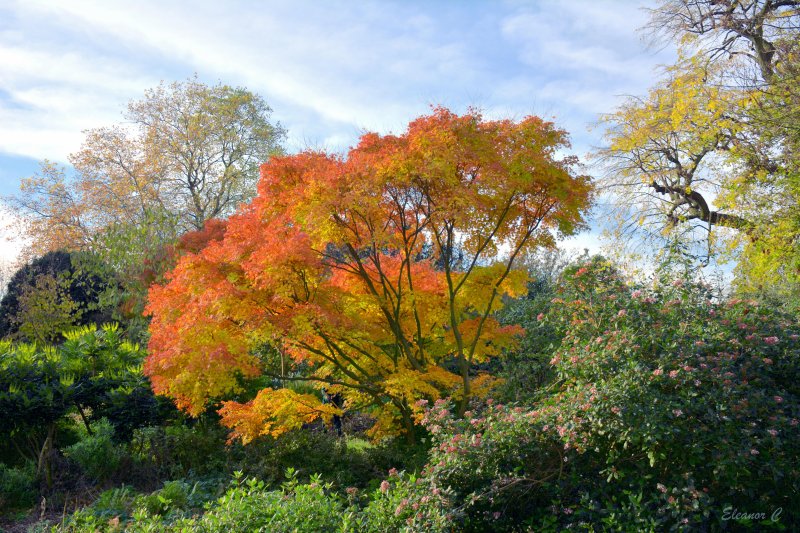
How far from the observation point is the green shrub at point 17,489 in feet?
23.4

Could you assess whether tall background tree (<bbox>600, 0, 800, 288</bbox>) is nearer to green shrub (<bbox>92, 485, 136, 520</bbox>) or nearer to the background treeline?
the background treeline

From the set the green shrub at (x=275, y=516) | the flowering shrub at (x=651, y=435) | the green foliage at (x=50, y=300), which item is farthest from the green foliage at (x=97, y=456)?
the green foliage at (x=50, y=300)

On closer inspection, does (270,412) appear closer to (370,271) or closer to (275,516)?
(370,271)

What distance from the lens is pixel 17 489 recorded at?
737 cm

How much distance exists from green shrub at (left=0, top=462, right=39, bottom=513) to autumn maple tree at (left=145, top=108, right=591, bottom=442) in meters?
1.86

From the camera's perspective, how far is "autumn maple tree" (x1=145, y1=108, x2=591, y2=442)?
7234 millimetres

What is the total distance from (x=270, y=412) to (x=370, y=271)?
236cm

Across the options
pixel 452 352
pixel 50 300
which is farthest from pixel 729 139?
pixel 50 300

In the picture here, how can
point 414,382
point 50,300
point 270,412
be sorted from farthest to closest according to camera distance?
point 50,300 < point 270,412 < point 414,382

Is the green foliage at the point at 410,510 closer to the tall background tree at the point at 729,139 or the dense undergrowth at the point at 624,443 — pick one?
A: the dense undergrowth at the point at 624,443

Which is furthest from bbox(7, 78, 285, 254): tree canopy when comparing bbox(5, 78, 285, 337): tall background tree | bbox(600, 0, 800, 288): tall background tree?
bbox(600, 0, 800, 288): tall background tree

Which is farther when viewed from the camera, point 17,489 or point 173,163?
point 173,163

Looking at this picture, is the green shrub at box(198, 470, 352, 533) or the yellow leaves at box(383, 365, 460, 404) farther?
the yellow leaves at box(383, 365, 460, 404)

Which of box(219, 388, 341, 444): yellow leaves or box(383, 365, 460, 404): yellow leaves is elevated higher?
box(383, 365, 460, 404): yellow leaves
